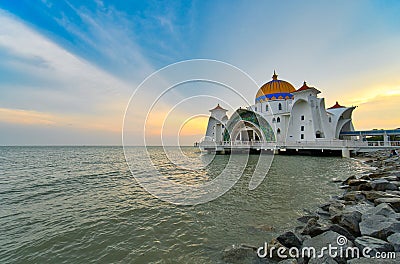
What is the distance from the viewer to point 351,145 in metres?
24.5

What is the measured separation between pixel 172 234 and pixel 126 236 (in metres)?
1.15

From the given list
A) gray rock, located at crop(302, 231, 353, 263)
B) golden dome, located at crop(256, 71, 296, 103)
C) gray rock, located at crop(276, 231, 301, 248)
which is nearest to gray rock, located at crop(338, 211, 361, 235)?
gray rock, located at crop(302, 231, 353, 263)

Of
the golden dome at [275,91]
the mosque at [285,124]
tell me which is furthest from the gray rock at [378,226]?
the golden dome at [275,91]

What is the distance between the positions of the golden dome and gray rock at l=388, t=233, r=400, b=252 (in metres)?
45.4

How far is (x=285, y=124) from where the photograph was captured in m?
41.0

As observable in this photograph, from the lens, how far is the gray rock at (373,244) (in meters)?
3.10

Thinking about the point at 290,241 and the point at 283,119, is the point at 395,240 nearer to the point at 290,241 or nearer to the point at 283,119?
the point at 290,241

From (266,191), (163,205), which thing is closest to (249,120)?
(266,191)

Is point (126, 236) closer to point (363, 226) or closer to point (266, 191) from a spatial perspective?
point (363, 226)

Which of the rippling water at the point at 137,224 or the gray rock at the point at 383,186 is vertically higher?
the gray rock at the point at 383,186

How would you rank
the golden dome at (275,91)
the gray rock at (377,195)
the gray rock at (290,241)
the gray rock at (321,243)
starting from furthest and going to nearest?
1. the golden dome at (275,91)
2. the gray rock at (377,195)
3. the gray rock at (290,241)
4. the gray rock at (321,243)

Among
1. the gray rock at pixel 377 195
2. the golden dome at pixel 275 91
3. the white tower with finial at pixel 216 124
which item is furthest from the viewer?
the white tower with finial at pixel 216 124

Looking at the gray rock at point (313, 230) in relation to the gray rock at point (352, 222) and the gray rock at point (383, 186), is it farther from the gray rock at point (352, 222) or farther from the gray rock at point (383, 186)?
the gray rock at point (383, 186)

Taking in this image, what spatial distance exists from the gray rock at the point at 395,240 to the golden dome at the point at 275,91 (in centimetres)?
4544
